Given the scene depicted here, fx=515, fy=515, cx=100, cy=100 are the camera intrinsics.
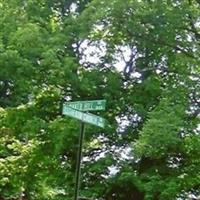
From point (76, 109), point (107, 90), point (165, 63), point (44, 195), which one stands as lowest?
point (44, 195)

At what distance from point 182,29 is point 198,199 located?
380 centimetres

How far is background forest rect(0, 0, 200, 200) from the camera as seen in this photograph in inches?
414

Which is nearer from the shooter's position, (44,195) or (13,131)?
(13,131)

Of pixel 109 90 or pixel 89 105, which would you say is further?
pixel 109 90

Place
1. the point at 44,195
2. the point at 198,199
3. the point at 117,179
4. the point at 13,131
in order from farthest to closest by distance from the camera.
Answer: the point at 44,195 → the point at 13,131 → the point at 198,199 → the point at 117,179

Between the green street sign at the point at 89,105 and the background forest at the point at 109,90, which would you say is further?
the background forest at the point at 109,90

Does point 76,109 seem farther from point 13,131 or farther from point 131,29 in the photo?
point 13,131

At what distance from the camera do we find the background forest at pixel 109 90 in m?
10.5

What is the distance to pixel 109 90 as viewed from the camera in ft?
37.2

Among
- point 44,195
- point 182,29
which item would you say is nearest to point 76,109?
point 182,29

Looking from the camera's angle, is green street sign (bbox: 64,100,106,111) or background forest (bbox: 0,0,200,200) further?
background forest (bbox: 0,0,200,200)

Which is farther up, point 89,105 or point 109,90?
point 109,90

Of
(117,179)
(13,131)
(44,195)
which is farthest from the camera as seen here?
(44,195)

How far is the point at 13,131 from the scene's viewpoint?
12.4 m
